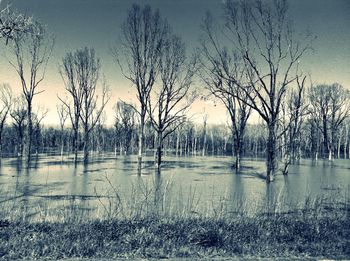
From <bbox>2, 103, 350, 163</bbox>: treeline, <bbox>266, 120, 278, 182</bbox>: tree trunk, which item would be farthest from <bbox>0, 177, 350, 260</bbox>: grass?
<bbox>2, 103, 350, 163</bbox>: treeline

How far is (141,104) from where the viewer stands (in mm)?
23438

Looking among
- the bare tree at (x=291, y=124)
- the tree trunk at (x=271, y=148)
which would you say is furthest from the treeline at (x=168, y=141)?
the tree trunk at (x=271, y=148)

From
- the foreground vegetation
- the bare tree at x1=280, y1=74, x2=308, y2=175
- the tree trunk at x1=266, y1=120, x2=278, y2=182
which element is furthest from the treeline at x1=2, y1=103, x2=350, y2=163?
the foreground vegetation

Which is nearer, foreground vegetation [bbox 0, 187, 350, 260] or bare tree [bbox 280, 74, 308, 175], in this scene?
foreground vegetation [bbox 0, 187, 350, 260]

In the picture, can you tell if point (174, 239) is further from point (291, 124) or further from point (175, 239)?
point (291, 124)

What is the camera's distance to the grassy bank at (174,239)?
15.9 ft

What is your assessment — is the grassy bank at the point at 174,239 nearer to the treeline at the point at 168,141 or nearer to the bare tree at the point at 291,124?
the bare tree at the point at 291,124

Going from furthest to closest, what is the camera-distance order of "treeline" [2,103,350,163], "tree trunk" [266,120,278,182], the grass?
1. "treeline" [2,103,350,163]
2. "tree trunk" [266,120,278,182]
3. the grass

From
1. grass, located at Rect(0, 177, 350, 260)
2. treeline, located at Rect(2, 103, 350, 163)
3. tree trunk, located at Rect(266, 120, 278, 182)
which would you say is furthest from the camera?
treeline, located at Rect(2, 103, 350, 163)

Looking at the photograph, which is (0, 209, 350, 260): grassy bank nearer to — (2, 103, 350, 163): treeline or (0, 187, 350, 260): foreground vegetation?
(0, 187, 350, 260): foreground vegetation

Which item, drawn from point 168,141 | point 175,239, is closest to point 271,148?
point 175,239

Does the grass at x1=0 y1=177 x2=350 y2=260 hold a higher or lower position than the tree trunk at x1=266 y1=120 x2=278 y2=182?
lower

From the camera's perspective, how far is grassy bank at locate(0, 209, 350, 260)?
486 cm

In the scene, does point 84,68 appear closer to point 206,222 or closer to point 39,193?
point 39,193
